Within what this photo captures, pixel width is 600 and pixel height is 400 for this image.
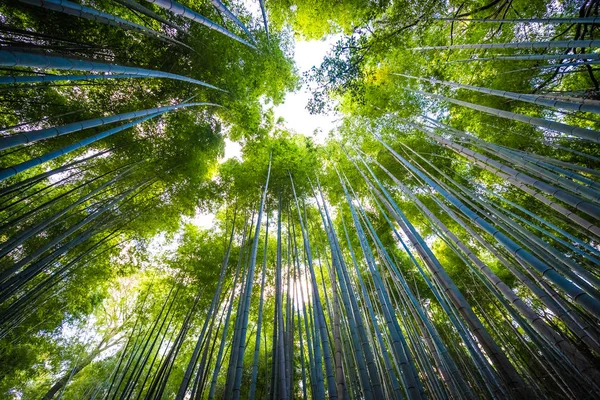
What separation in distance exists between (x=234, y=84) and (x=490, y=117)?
481 cm

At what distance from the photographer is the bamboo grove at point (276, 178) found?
2.55 metres

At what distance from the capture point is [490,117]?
470 centimetres

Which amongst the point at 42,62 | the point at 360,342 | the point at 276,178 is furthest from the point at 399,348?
the point at 276,178

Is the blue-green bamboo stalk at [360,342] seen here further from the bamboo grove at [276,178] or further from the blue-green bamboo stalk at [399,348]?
the blue-green bamboo stalk at [399,348]

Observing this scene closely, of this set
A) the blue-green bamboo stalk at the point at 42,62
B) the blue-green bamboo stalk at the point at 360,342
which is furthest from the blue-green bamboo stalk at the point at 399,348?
the blue-green bamboo stalk at the point at 42,62

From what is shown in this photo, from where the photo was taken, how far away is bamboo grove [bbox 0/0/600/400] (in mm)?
2555

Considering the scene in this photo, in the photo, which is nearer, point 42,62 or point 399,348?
point 42,62

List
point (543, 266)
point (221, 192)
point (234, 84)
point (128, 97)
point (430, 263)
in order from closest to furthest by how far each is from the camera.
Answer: point (543, 266) → point (430, 263) → point (128, 97) → point (234, 84) → point (221, 192)

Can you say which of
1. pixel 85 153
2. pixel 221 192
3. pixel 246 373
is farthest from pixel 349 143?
pixel 246 373

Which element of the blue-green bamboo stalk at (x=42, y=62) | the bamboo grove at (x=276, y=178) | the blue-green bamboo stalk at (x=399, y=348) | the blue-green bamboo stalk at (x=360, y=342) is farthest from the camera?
the bamboo grove at (x=276, y=178)

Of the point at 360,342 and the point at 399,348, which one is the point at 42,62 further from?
the point at 399,348

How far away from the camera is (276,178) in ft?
17.7

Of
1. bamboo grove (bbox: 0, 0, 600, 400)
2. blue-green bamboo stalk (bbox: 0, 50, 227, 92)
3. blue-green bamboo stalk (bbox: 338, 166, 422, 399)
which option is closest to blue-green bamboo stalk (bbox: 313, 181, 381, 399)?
bamboo grove (bbox: 0, 0, 600, 400)

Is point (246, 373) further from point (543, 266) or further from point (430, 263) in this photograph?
point (543, 266)
